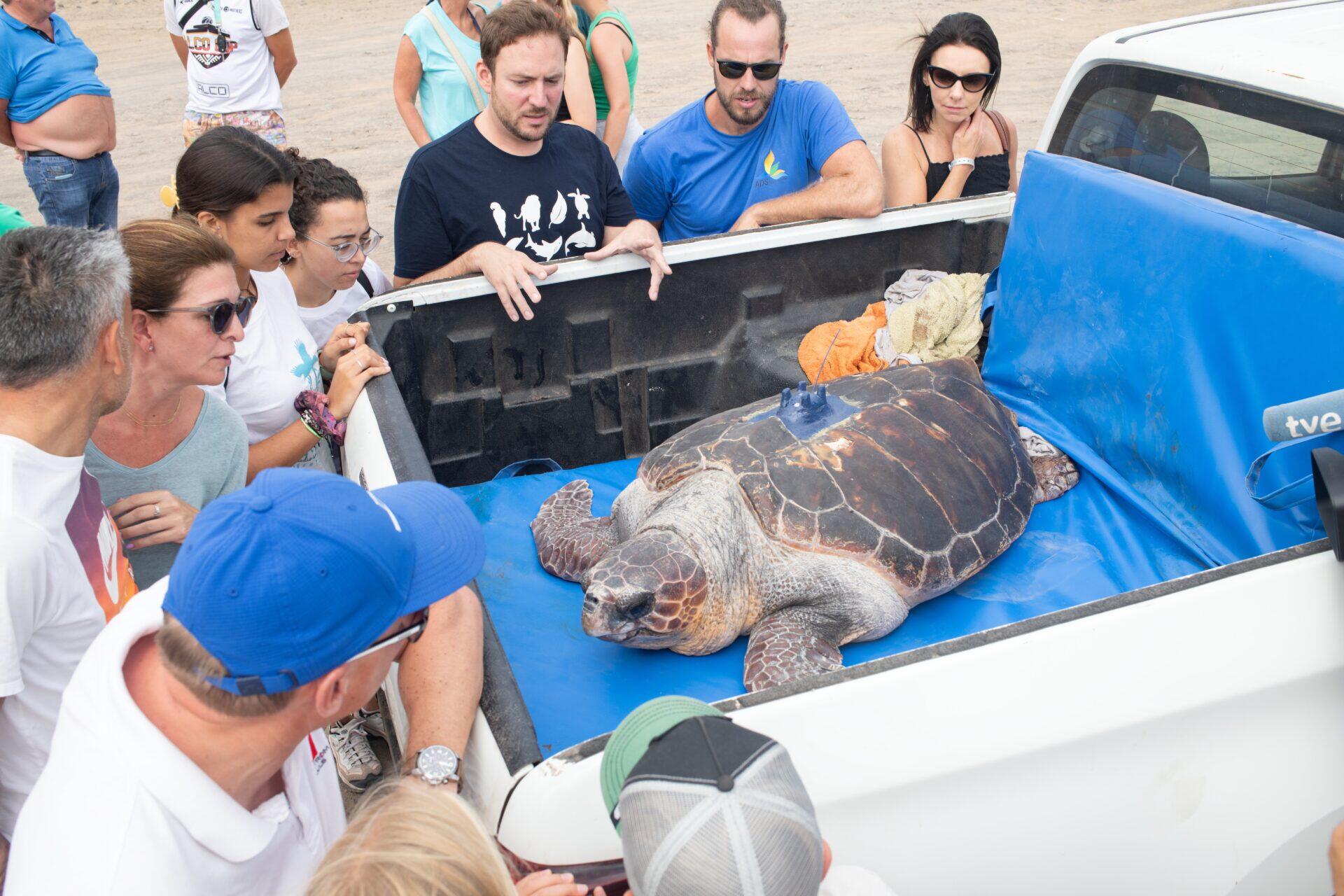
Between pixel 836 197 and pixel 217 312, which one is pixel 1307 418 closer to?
pixel 836 197

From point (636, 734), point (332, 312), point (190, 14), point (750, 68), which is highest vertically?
point (190, 14)

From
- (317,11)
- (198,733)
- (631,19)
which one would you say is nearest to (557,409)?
(198,733)

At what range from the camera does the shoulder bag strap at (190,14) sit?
4250 mm

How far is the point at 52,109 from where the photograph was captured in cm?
425

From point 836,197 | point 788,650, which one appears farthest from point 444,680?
point 836,197

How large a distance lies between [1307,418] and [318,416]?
2187 mm

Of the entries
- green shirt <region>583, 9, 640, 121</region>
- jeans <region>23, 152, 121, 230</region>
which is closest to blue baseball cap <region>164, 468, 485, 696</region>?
green shirt <region>583, 9, 640, 121</region>

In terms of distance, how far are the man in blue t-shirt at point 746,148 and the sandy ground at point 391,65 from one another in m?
3.49

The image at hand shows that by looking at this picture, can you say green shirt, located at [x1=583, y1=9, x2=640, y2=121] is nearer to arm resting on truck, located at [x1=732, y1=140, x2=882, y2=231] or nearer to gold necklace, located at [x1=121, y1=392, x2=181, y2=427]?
arm resting on truck, located at [x1=732, y1=140, x2=882, y2=231]

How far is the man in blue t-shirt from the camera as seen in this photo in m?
3.20

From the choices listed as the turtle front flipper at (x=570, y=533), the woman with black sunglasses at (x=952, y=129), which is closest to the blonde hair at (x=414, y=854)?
the turtle front flipper at (x=570, y=533)

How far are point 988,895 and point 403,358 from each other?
1.93 metres

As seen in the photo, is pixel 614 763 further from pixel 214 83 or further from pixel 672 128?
pixel 214 83

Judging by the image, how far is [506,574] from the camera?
8.31 ft
